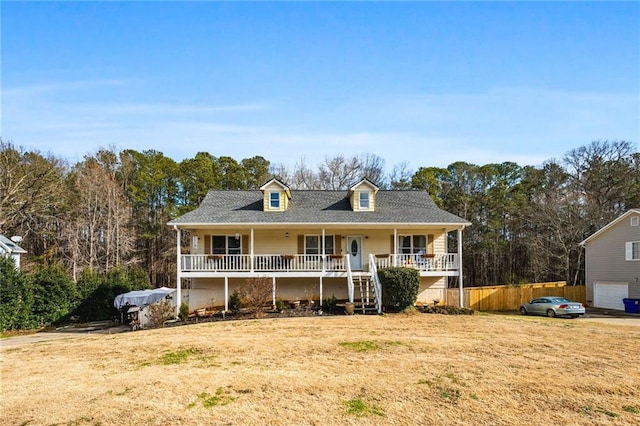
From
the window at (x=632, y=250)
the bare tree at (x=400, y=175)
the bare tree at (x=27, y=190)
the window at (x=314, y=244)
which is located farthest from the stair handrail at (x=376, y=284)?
the bare tree at (x=400, y=175)

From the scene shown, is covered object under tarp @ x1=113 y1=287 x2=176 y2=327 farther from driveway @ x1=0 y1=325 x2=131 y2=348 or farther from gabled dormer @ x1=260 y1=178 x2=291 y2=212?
gabled dormer @ x1=260 y1=178 x2=291 y2=212

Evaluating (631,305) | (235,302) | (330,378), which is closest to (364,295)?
(235,302)

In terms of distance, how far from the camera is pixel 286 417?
298 inches

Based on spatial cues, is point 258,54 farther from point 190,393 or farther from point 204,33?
point 190,393

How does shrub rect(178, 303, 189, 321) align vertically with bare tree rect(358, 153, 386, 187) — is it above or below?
below

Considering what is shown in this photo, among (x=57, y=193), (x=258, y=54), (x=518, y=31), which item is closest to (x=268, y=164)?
(x=57, y=193)

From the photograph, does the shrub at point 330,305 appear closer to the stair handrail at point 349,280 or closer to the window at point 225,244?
the stair handrail at point 349,280

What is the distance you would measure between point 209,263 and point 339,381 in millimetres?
14060

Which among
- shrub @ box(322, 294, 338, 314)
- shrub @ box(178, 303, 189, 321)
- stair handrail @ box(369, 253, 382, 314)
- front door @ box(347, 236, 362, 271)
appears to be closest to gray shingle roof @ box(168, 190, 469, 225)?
front door @ box(347, 236, 362, 271)

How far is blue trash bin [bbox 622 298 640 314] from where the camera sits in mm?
25312

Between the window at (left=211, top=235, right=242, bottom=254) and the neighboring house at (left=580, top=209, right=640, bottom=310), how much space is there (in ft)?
75.9

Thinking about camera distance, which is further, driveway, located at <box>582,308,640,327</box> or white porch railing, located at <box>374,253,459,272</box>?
white porch railing, located at <box>374,253,459,272</box>

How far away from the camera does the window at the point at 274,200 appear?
24.1 m

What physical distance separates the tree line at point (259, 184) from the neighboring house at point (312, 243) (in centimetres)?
1432
